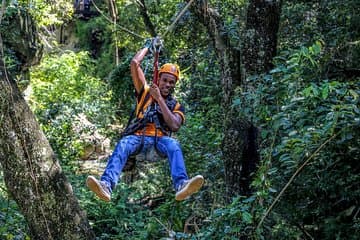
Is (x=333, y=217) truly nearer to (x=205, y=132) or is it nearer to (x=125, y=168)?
(x=125, y=168)

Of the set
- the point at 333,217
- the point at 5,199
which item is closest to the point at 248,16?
the point at 333,217

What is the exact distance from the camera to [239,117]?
552cm

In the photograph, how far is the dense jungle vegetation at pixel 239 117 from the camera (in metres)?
4.11

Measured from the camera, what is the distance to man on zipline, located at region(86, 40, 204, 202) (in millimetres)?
4520

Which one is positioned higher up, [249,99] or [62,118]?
[249,99]

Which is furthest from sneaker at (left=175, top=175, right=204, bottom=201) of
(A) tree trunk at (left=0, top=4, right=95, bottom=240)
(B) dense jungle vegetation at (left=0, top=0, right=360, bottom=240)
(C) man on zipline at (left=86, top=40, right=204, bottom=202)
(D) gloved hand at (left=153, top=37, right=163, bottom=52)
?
(A) tree trunk at (left=0, top=4, right=95, bottom=240)

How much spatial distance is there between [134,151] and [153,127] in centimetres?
25

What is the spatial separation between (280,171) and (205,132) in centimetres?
285

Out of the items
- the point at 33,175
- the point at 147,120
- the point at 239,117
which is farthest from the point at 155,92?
the point at 33,175

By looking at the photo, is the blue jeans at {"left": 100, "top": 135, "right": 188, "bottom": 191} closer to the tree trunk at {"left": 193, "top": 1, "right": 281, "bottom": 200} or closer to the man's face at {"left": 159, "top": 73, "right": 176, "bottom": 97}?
the man's face at {"left": 159, "top": 73, "right": 176, "bottom": 97}

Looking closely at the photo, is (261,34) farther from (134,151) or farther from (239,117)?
(134,151)

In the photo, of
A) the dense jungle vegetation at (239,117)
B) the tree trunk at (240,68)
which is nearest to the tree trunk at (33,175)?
the dense jungle vegetation at (239,117)

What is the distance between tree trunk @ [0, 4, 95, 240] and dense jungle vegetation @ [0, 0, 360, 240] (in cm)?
45

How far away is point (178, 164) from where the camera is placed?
4.54 metres
